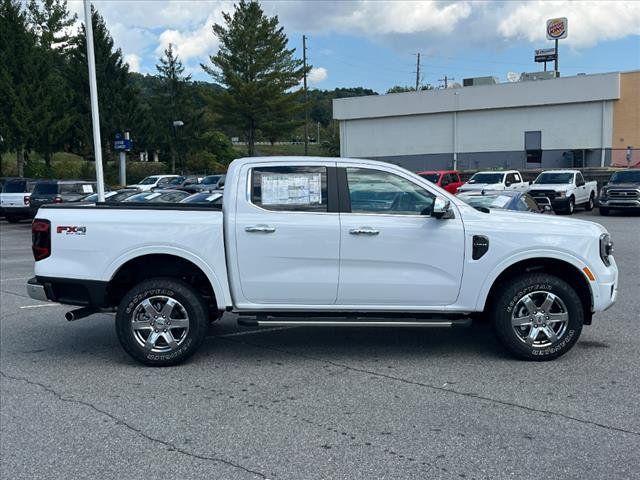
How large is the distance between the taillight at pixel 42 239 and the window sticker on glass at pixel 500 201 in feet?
23.5

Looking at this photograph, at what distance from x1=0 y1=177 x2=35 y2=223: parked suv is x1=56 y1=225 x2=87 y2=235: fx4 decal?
66.6ft

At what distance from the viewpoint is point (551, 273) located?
6.18 m

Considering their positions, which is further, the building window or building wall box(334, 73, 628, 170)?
the building window

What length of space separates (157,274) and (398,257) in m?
2.33

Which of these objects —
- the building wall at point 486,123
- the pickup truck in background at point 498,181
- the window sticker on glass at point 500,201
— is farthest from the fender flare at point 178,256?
the building wall at point 486,123

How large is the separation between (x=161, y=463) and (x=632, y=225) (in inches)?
785

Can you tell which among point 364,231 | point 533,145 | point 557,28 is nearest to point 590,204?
point 533,145

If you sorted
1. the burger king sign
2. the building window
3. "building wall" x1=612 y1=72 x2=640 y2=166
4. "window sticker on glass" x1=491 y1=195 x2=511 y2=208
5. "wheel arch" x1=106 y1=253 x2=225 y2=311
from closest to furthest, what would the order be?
1. "wheel arch" x1=106 y1=253 x2=225 y2=311
2. "window sticker on glass" x1=491 y1=195 x2=511 y2=208
3. "building wall" x1=612 y1=72 x2=640 y2=166
4. the building window
5. the burger king sign

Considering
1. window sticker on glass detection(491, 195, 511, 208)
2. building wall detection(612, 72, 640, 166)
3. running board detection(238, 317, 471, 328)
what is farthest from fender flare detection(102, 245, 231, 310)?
building wall detection(612, 72, 640, 166)

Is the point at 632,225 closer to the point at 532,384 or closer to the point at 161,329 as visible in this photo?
the point at 532,384

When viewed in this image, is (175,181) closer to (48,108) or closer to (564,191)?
(48,108)

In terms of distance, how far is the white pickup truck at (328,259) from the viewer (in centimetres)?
588

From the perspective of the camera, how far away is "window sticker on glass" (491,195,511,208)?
35.6 ft

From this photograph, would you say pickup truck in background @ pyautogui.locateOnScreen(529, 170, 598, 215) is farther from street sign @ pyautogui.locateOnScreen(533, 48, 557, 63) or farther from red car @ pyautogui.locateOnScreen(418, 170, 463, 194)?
street sign @ pyautogui.locateOnScreen(533, 48, 557, 63)
